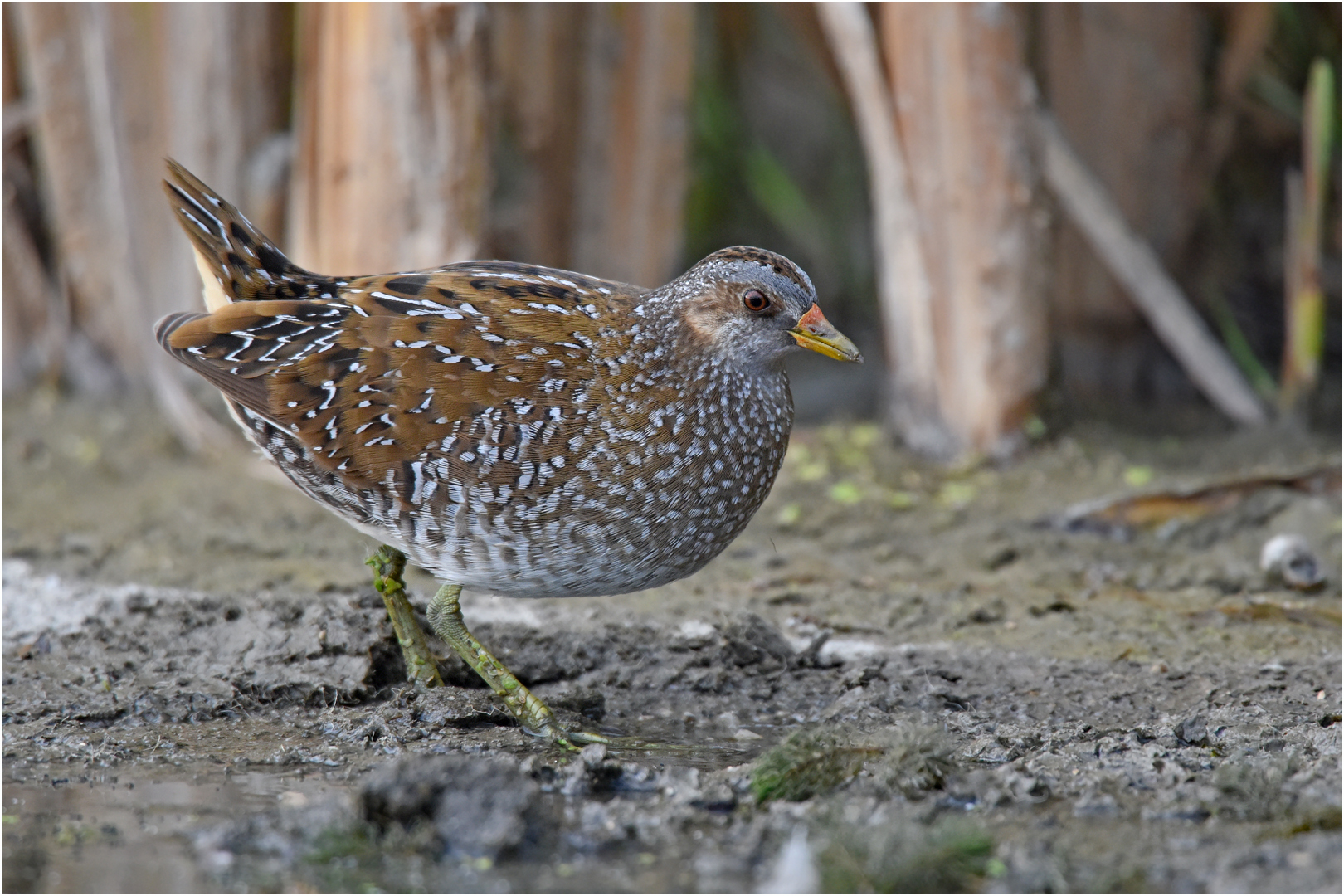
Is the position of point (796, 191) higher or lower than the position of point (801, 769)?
higher

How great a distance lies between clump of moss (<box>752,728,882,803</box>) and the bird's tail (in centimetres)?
208

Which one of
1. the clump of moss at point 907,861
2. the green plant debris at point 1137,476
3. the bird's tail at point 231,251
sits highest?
the bird's tail at point 231,251

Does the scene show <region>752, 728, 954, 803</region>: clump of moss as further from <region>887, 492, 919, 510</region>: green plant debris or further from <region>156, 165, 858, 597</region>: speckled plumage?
<region>887, 492, 919, 510</region>: green plant debris

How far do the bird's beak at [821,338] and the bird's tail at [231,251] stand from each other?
1.54m

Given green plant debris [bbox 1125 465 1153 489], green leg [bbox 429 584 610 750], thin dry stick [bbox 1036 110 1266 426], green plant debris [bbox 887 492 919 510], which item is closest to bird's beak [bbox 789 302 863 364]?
green leg [bbox 429 584 610 750]

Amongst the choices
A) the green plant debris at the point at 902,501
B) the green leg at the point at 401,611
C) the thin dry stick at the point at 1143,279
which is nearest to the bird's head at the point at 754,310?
the green leg at the point at 401,611

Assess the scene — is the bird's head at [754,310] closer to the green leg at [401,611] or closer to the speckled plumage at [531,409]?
the speckled plumage at [531,409]

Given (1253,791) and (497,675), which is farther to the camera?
(497,675)

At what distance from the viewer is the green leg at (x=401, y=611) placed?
4219mm

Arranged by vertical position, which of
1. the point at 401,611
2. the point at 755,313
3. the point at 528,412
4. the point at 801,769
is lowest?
the point at 801,769

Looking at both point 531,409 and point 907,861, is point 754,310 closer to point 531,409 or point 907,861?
point 531,409

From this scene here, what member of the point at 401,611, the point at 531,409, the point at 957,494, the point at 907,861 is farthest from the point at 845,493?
the point at 907,861

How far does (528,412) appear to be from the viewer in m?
3.79

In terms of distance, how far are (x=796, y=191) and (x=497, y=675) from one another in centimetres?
454
